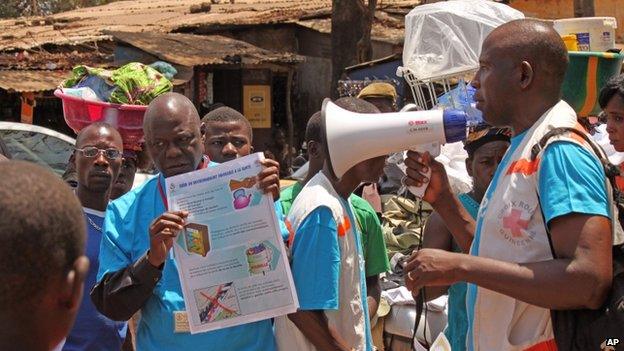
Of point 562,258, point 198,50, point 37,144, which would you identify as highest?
point 562,258

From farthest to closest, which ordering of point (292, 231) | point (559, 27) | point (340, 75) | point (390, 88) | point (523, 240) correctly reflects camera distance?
point (340, 75) < point (390, 88) < point (559, 27) < point (292, 231) < point (523, 240)

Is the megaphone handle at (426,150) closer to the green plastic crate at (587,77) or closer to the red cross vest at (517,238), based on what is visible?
the red cross vest at (517,238)

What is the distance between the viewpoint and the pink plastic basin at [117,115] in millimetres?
4703

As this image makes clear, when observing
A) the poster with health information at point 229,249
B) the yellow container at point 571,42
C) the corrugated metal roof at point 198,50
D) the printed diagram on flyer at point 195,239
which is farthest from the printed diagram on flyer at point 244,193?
the corrugated metal roof at point 198,50

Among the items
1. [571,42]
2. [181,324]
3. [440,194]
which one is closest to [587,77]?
[571,42]

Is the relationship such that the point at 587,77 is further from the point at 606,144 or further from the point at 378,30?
the point at 378,30

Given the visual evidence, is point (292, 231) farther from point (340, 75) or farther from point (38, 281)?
point (340, 75)

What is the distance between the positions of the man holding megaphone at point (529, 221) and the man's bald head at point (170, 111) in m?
1.17

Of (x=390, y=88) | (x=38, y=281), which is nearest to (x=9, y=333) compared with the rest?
(x=38, y=281)

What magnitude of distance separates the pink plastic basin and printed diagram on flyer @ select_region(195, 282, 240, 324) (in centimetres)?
175

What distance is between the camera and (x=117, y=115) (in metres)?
4.73

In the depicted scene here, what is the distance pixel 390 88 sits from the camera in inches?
295

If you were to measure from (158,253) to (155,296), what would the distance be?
1.04 feet

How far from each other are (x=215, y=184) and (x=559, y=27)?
3474 mm
